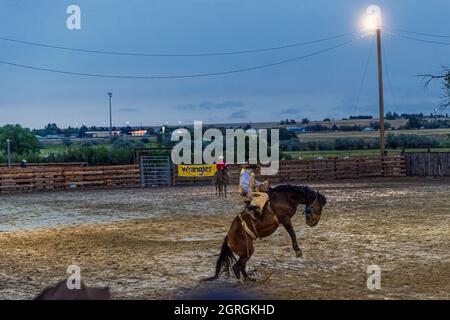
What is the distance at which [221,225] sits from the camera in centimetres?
1678

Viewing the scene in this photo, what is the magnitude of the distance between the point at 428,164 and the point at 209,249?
25.9 metres

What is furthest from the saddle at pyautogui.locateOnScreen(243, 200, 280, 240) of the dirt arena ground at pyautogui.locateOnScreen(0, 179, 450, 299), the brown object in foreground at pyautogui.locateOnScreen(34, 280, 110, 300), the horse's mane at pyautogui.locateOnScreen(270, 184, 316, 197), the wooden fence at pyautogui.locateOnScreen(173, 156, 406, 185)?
the wooden fence at pyautogui.locateOnScreen(173, 156, 406, 185)

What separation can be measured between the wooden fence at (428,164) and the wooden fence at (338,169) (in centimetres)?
45

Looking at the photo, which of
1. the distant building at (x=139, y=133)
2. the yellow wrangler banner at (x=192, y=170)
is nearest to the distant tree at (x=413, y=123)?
the distant building at (x=139, y=133)

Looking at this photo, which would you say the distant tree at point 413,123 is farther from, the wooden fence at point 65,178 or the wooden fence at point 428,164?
the wooden fence at point 65,178

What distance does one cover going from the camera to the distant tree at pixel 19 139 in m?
55.9

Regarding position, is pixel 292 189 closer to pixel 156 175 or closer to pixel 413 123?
pixel 156 175

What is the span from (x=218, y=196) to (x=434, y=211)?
33.5ft

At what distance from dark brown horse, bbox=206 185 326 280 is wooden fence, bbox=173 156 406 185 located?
970 inches

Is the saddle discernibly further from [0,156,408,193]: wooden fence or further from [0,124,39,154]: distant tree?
[0,124,39,154]: distant tree

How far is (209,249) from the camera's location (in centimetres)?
1288

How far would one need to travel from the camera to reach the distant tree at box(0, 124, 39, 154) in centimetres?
5588
